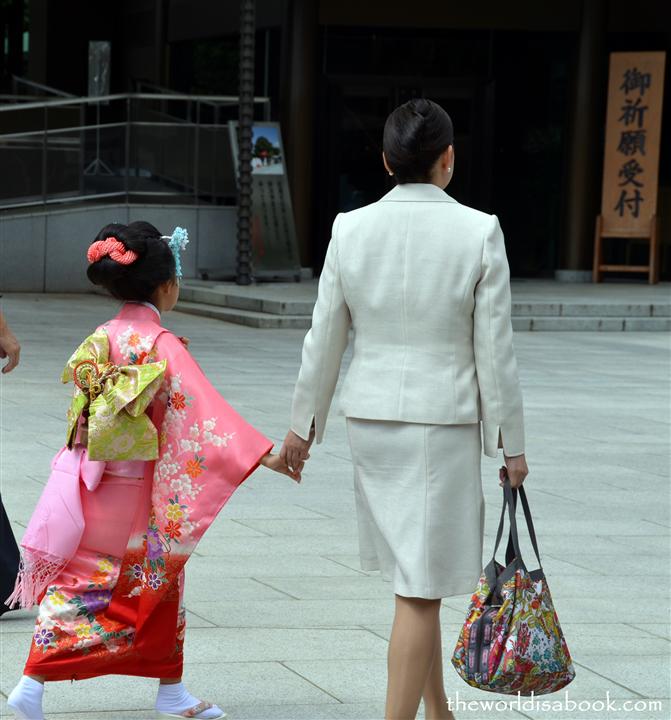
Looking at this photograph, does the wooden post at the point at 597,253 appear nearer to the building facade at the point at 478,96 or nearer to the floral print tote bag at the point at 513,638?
the building facade at the point at 478,96

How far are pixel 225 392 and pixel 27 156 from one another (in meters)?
9.27

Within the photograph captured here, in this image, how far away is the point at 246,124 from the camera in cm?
1789

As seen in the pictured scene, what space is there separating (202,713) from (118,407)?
2.92ft

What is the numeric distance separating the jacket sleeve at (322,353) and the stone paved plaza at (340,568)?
875 mm

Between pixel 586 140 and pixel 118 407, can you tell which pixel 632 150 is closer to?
pixel 586 140

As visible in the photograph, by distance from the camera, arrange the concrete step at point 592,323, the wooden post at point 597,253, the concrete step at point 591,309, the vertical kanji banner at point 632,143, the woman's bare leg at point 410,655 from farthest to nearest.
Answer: the wooden post at point 597,253, the vertical kanji banner at point 632,143, the concrete step at point 591,309, the concrete step at point 592,323, the woman's bare leg at point 410,655

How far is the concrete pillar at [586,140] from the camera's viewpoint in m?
21.0

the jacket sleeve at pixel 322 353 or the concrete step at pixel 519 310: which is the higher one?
the jacket sleeve at pixel 322 353

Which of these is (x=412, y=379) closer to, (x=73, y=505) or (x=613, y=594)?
(x=73, y=505)

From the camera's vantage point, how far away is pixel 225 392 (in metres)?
10.8

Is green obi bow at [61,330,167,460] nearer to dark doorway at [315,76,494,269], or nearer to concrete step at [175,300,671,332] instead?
concrete step at [175,300,671,332]

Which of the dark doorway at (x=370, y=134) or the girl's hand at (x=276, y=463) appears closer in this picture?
the girl's hand at (x=276, y=463)

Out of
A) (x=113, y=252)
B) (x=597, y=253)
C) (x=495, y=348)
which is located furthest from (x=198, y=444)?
(x=597, y=253)

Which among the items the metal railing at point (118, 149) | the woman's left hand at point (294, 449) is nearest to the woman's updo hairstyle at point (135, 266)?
the woman's left hand at point (294, 449)
